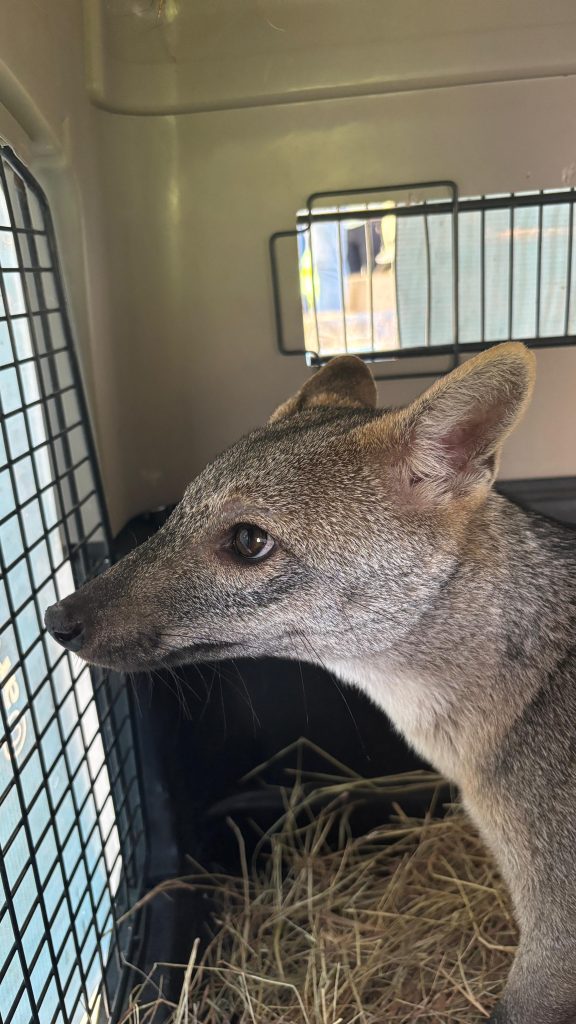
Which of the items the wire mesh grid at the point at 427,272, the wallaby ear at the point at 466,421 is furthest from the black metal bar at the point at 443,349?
the wallaby ear at the point at 466,421

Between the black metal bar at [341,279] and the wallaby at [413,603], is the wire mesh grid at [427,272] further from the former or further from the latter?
the wallaby at [413,603]

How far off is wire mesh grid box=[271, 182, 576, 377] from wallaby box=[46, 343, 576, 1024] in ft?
2.56

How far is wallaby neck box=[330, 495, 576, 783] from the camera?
167 centimetres

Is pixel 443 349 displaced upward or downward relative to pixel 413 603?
upward

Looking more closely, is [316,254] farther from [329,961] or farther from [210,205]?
[329,961]

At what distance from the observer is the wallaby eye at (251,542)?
163 centimetres

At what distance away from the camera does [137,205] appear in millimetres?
2295

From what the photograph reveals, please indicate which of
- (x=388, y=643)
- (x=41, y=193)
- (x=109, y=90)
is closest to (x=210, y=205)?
(x=109, y=90)

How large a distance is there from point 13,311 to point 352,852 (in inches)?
72.9

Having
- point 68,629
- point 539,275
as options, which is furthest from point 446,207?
point 68,629

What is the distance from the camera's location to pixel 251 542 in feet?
5.39

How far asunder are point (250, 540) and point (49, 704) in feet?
2.11

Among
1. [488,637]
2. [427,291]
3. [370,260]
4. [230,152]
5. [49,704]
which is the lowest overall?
[49,704]

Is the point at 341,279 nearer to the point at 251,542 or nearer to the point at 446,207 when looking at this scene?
the point at 446,207
